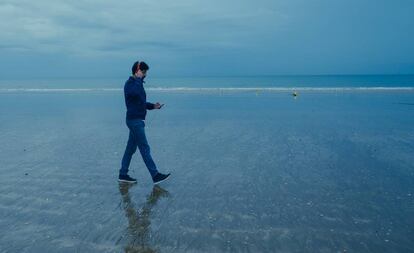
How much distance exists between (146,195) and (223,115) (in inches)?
515

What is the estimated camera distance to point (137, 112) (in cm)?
794

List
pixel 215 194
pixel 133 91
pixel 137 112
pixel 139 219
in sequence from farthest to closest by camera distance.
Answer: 1. pixel 137 112
2. pixel 133 91
3. pixel 215 194
4. pixel 139 219

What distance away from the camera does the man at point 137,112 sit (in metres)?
7.82

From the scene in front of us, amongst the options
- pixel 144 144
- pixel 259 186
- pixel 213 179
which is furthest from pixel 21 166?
pixel 259 186

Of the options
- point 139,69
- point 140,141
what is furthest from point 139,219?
point 139,69

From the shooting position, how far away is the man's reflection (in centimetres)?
521

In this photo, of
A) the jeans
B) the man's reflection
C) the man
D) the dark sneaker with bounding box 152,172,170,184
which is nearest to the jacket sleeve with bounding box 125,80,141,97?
the man

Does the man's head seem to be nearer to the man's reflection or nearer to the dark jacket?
the dark jacket

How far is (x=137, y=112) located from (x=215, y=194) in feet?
7.09

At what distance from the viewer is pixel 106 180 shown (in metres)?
8.31

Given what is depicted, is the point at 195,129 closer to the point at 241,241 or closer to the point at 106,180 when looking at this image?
the point at 106,180

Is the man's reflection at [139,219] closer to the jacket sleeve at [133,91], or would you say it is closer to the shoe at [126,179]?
the shoe at [126,179]

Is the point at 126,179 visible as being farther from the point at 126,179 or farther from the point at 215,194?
the point at 215,194

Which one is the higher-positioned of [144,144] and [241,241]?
[144,144]
